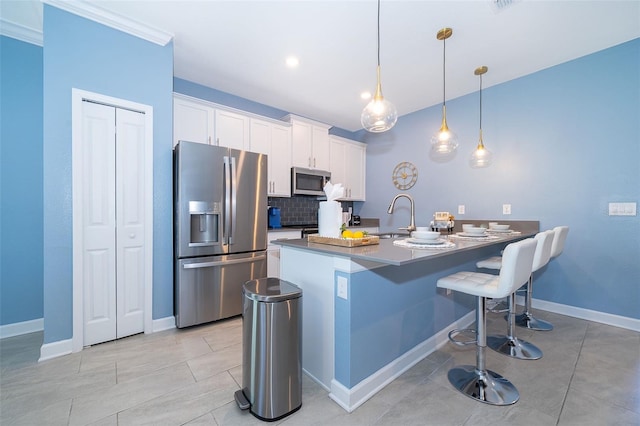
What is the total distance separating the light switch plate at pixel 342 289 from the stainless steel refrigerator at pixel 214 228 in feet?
5.35

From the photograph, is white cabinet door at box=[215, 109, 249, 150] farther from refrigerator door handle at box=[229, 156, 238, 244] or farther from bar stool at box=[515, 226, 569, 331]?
bar stool at box=[515, 226, 569, 331]

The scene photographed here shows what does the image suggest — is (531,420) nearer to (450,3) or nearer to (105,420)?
(105,420)

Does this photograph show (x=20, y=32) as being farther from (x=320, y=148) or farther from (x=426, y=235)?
(x=426, y=235)

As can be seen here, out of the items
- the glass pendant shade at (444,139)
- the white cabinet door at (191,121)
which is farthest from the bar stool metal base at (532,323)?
the white cabinet door at (191,121)

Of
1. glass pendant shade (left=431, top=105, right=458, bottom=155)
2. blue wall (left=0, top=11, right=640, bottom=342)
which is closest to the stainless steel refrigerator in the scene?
blue wall (left=0, top=11, right=640, bottom=342)

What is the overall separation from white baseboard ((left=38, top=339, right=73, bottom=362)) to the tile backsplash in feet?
8.98

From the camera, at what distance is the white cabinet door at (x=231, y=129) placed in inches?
133

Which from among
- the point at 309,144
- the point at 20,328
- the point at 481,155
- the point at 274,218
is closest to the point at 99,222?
the point at 20,328

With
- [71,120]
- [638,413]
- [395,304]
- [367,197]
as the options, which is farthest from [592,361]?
[71,120]

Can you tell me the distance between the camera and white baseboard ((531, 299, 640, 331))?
8.53 feet

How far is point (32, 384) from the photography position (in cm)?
175

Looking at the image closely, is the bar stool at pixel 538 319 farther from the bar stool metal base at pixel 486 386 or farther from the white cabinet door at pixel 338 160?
the white cabinet door at pixel 338 160

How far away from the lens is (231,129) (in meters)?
3.46

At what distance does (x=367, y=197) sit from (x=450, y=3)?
11.1 feet
